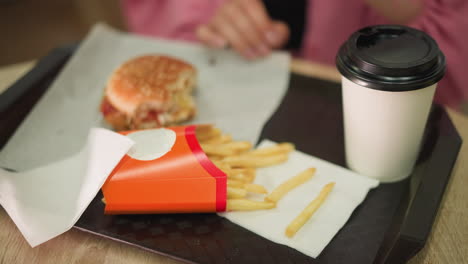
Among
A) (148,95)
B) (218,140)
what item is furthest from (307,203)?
(148,95)

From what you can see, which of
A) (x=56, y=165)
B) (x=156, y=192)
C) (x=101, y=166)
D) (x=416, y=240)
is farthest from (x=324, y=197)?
(x=56, y=165)

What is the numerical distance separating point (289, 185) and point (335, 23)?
0.92m

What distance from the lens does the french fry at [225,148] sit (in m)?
1.12

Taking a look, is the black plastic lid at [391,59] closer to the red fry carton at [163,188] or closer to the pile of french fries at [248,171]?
the pile of french fries at [248,171]

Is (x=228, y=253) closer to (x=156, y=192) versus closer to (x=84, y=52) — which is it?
(x=156, y=192)

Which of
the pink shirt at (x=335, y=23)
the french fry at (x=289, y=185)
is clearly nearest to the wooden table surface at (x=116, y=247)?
the french fry at (x=289, y=185)

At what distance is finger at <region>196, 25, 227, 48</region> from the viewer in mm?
1678

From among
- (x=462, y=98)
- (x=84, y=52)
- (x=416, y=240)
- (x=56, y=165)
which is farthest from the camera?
(x=84, y=52)

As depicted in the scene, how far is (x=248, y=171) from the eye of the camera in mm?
1143

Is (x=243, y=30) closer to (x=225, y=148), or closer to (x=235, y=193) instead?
(x=225, y=148)

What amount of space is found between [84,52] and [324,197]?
1096 mm

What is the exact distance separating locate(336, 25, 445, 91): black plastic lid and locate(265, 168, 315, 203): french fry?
0.89 ft

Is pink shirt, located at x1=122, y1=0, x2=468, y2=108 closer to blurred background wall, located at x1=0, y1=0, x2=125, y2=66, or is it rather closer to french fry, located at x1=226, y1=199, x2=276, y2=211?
french fry, located at x1=226, y1=199, x2=276, y2=211

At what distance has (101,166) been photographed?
3.50 ft
